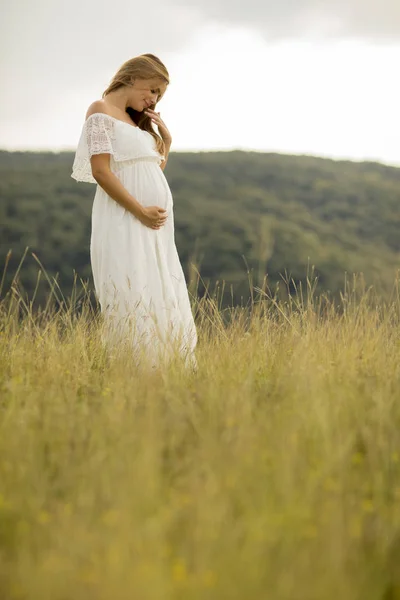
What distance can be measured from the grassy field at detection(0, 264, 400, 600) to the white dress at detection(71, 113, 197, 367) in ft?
2.43

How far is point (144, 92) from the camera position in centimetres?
438

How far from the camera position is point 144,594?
1705mm

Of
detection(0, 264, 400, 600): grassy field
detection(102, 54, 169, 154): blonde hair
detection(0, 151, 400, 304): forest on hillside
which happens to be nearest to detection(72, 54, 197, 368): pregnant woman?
detection(102, 54, 169, 154): blonde hair

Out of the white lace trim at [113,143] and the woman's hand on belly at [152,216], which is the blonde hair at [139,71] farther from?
the woman's hand on belly at [152,216]

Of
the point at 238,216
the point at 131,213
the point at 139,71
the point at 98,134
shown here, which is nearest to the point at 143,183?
the point at 131,213

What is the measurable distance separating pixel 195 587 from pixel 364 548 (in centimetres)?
57

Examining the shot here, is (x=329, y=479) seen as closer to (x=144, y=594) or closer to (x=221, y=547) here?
(x=221, y=547)

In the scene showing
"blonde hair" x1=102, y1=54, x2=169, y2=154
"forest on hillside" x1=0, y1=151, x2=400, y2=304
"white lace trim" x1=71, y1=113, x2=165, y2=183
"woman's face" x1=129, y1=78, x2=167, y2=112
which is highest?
"blonde hair" x1=102, y1=54, x2=169, y2=154

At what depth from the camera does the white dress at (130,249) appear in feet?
14.0

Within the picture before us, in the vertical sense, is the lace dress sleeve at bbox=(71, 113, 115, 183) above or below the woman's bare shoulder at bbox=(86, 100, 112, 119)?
below

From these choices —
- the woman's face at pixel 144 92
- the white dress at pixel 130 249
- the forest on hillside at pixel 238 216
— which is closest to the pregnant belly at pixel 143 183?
the white dress at pixel 130 249

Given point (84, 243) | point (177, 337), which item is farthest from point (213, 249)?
point (177, 337)

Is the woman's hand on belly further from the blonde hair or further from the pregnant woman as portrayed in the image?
the blonde hair

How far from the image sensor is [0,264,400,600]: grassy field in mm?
1819
